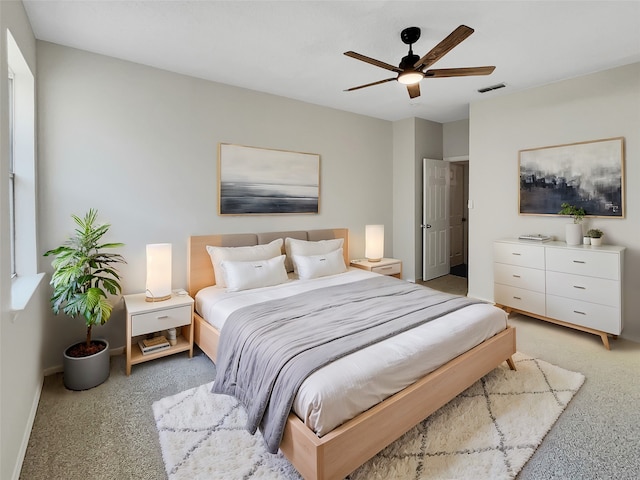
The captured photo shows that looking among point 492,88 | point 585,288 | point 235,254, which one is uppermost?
point 492,88

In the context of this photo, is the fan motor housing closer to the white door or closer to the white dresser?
the white dresser

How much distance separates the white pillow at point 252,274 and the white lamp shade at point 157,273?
518 mm

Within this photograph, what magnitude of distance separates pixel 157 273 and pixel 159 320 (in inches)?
15.9

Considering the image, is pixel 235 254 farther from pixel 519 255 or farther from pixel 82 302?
pixel 519 255

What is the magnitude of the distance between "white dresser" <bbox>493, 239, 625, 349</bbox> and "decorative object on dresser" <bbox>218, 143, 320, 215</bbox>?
2.42 m

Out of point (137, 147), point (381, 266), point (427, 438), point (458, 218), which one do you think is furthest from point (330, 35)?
point (458, 218)

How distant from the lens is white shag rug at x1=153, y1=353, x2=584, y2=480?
5.57ft

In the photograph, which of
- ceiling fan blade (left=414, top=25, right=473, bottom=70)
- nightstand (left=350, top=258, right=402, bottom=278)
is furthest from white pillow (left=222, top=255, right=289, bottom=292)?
ceiling fan blade (left=414, top=25, right=473, bottom=70)

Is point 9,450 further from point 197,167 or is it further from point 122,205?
point 197,167

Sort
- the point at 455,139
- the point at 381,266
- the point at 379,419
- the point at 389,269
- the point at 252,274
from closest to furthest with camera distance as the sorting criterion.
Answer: the point at 379,419 < the point at 252,274 < the point at 381,266 < the point at 389,269 < the point at 455,139

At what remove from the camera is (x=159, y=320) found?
8.98ft

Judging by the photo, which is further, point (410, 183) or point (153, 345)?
point (410, 183)

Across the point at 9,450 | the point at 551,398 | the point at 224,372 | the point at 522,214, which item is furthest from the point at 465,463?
the point at 522,214

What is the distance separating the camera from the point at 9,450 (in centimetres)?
155
